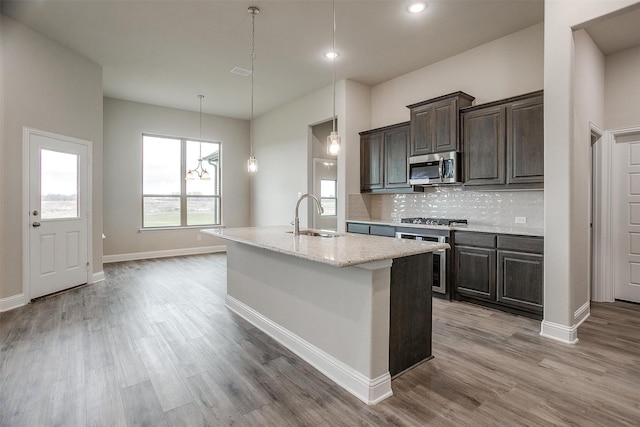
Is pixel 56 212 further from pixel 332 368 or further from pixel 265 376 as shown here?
pixel 332 368

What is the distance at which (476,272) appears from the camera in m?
3.75

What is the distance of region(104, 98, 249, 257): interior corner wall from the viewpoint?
21.3 feet

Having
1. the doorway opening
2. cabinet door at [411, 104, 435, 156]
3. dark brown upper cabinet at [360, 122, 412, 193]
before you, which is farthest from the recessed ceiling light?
the doorway opening

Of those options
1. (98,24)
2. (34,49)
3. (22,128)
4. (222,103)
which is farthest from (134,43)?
(222,103)

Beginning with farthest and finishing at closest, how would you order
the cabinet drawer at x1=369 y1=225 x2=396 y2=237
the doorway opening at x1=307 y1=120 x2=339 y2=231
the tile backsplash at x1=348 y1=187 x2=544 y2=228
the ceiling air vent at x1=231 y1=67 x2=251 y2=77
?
the doorway opening at x1=307 y1=120 x2=339 y2=231 < the ceiling air vent at x1=231 y1=67 x2=251 y2=77 < the cabinet drawer at x1=369 y1=225 x2=396 y2=237 < the tile backsplash at x1=348 y1=187 x2=544 y2=228

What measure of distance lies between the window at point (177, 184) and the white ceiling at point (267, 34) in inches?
75.1

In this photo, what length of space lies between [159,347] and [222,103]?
17.5ft

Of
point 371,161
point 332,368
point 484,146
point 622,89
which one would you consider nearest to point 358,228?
point 371,161

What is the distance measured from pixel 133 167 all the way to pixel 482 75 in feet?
21.4

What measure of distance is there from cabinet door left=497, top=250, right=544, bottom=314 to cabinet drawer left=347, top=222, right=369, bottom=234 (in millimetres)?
1908

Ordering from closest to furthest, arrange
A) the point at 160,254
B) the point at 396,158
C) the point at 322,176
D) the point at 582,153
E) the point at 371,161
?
the point at 582,153 → the point at 396,158 → the point at 371,161 → the point at 322,176 → the point at 160,254

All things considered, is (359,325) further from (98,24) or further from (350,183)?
(98,24)

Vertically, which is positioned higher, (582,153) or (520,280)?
(582,153)

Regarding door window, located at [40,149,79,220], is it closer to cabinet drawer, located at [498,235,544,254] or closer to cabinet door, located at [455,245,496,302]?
cabinet door, located at [455,245,496,302]
